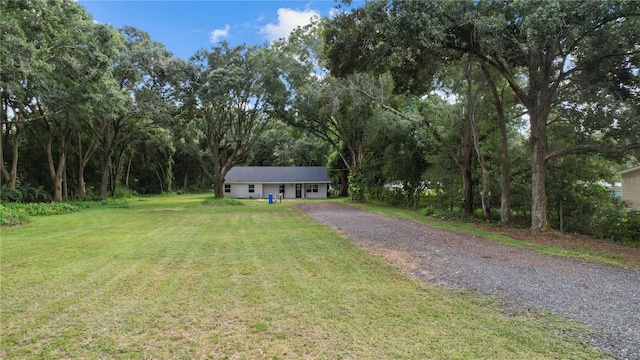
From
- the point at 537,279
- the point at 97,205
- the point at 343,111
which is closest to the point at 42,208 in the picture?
the point at 97,205

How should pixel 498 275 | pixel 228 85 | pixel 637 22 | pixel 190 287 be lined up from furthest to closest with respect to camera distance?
pixel 228 85 < pixel 637 22 < pixel 498 275 < pixel 190 287

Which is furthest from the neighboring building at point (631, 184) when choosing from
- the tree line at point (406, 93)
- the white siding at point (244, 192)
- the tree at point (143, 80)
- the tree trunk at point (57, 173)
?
the tree trunk at point (57, 173)

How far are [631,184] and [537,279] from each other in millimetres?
20423

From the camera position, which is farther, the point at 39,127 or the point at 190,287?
the point at 39,127

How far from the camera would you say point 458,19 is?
9227mm

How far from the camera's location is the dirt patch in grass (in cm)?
772

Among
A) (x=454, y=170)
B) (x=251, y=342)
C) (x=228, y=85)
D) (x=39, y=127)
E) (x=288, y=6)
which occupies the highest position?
(x=288, y=6)

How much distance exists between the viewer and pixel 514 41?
912 cm

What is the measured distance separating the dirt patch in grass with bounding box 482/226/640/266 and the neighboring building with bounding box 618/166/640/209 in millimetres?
12720

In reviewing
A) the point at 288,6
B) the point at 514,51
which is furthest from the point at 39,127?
the point at 514,51

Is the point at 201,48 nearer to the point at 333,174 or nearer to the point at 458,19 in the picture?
the point at 458,19

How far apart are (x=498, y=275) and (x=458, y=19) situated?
6.96 meters

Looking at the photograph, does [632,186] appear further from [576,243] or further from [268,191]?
[268,191]

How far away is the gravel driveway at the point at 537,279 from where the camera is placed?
3.68 meters
